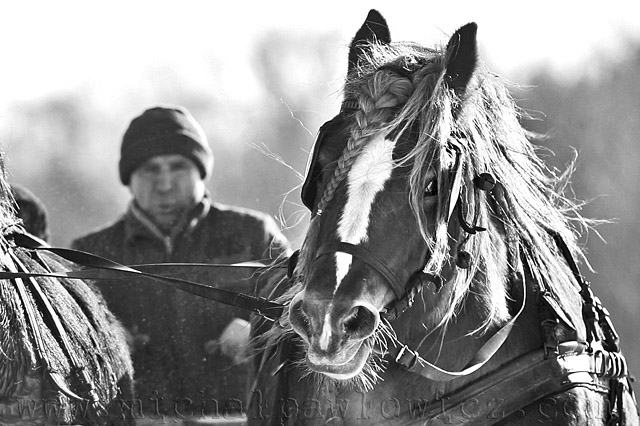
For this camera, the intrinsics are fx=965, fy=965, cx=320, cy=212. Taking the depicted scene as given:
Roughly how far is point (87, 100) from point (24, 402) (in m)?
15.6

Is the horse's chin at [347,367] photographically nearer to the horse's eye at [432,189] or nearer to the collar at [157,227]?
the horse's eye at [432,189]

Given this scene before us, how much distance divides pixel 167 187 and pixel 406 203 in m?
2.71

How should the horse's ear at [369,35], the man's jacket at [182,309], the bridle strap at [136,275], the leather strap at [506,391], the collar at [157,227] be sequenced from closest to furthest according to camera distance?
the leather strap at [506,391]
the horse's ear at [369,35]
the bridle strap at [136,275]
the man's jacket at [182,309]
the collar at [157,227]

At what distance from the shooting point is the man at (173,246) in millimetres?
4301

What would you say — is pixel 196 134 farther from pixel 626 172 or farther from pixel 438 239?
pixel 626 172

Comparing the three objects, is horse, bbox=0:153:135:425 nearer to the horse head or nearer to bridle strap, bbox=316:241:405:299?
the horse head

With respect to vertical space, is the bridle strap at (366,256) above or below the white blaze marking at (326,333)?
above

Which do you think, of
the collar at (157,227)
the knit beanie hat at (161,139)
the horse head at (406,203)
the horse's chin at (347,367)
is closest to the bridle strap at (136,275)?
the horse head at (406,203)

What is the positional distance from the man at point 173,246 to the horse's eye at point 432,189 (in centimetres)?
173

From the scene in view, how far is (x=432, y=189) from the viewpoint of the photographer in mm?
2490

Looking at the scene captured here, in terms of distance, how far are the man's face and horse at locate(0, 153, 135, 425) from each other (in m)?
1.50

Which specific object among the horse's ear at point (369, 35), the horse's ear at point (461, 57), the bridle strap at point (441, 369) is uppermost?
the horse's ear at point (369, 35)

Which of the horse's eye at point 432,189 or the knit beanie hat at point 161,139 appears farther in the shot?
the knit beanie hat at point 161,139

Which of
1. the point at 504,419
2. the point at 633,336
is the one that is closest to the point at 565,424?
the point at 504,419
